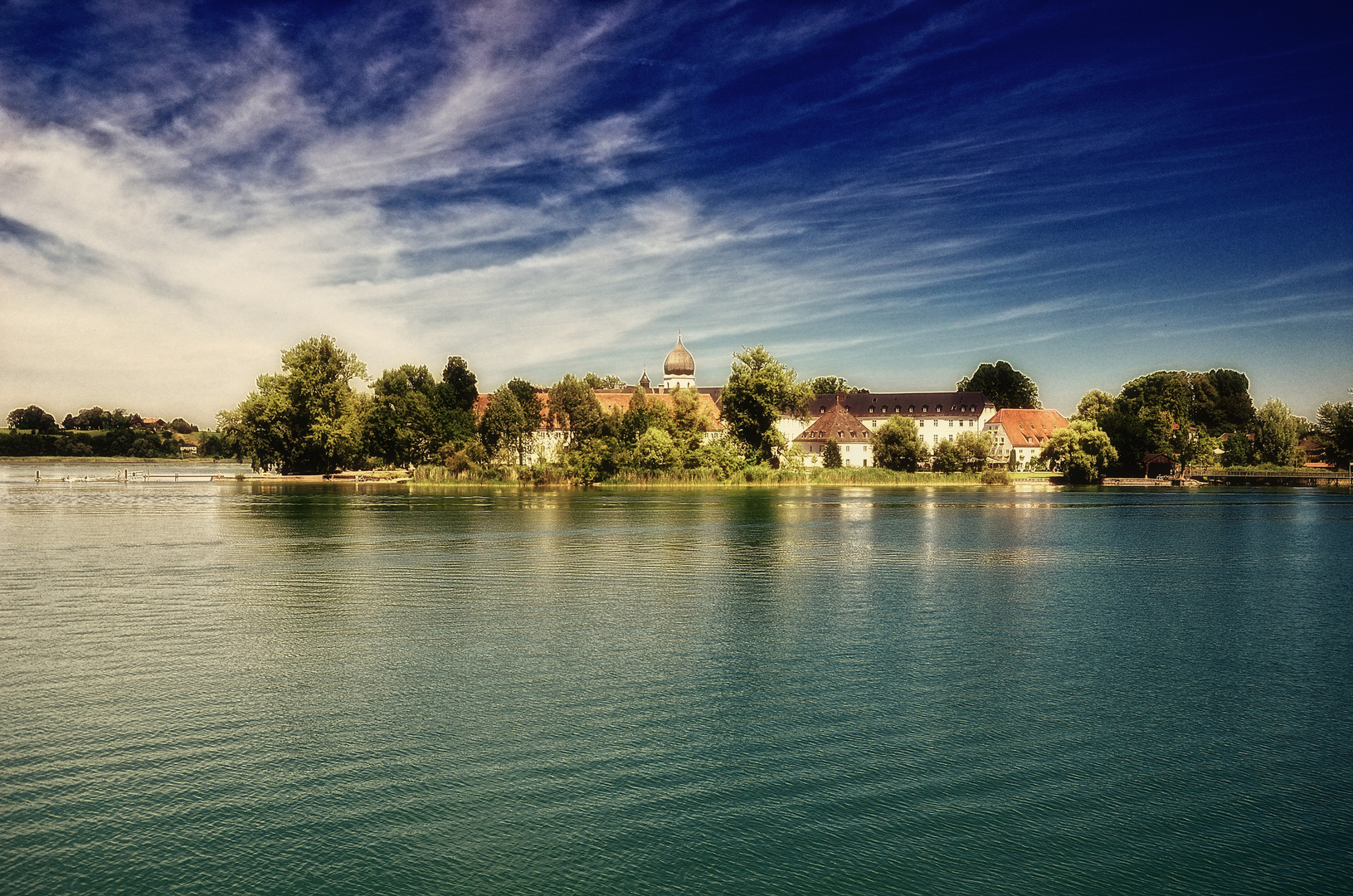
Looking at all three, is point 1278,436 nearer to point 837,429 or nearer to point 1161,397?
point 1161,397

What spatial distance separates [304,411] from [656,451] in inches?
1382

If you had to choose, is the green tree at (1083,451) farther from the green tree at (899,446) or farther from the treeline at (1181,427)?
the green tree at (899,446)

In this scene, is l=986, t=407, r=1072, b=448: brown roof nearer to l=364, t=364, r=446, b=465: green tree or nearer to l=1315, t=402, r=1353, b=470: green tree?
l=1315, t=402, r=1353, b=470: green tree

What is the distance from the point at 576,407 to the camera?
9231 cm

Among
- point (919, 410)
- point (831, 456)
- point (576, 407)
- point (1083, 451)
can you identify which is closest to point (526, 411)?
point (576, 407)

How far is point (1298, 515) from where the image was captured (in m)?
54.6

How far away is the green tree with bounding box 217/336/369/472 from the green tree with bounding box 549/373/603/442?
66.5 ft

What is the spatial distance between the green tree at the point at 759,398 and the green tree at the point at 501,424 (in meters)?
20.8

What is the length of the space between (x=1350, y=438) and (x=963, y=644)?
116004 millimetres

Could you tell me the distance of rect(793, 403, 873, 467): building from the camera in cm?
12812

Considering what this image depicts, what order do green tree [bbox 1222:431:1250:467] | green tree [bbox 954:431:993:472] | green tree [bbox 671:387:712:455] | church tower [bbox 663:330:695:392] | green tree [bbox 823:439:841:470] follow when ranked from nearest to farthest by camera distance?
green tree [bbox 671:387:712:455], green tree [bbox 954:431:993:472], green tree [bbox 823:439:841:470], green tree [bbox 1222:431:1250:467], church tower [bbox 663:330:695:392]

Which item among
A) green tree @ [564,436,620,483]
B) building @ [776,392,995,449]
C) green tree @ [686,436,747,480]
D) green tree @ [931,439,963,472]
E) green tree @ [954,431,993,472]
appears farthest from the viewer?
building @ [776,392,995,449]

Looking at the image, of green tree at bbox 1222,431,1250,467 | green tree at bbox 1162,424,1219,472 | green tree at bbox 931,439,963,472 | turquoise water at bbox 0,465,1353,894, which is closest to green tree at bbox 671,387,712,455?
green tree at bbox 931,439,963,472

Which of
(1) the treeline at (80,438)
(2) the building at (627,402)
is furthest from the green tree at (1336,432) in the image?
(1) the treeline at (80,438)
